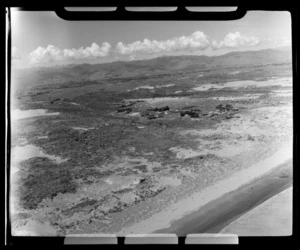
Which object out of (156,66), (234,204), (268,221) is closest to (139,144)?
(156,66)

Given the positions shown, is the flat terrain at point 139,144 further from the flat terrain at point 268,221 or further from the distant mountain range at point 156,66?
the flat terrain at point 268,221

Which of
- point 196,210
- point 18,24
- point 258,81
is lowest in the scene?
point 196,210

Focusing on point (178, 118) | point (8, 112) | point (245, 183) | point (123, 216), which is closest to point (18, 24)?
point (8, 112)

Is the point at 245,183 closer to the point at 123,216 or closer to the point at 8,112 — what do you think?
Answer: the point at 123,216

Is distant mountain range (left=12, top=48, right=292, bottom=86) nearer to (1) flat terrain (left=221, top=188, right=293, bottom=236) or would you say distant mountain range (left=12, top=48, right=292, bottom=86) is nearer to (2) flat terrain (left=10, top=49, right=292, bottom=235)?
(2) flat terrain (left=10, top=49, right=292, bottom=235)

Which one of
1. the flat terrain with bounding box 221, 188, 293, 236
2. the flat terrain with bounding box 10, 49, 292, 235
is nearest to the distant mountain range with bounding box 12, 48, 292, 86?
the flat terrain with bounding box 10, 49, 292, 235

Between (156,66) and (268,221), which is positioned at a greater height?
(156,66)

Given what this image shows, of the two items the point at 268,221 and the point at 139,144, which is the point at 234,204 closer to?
the point at 268,221
